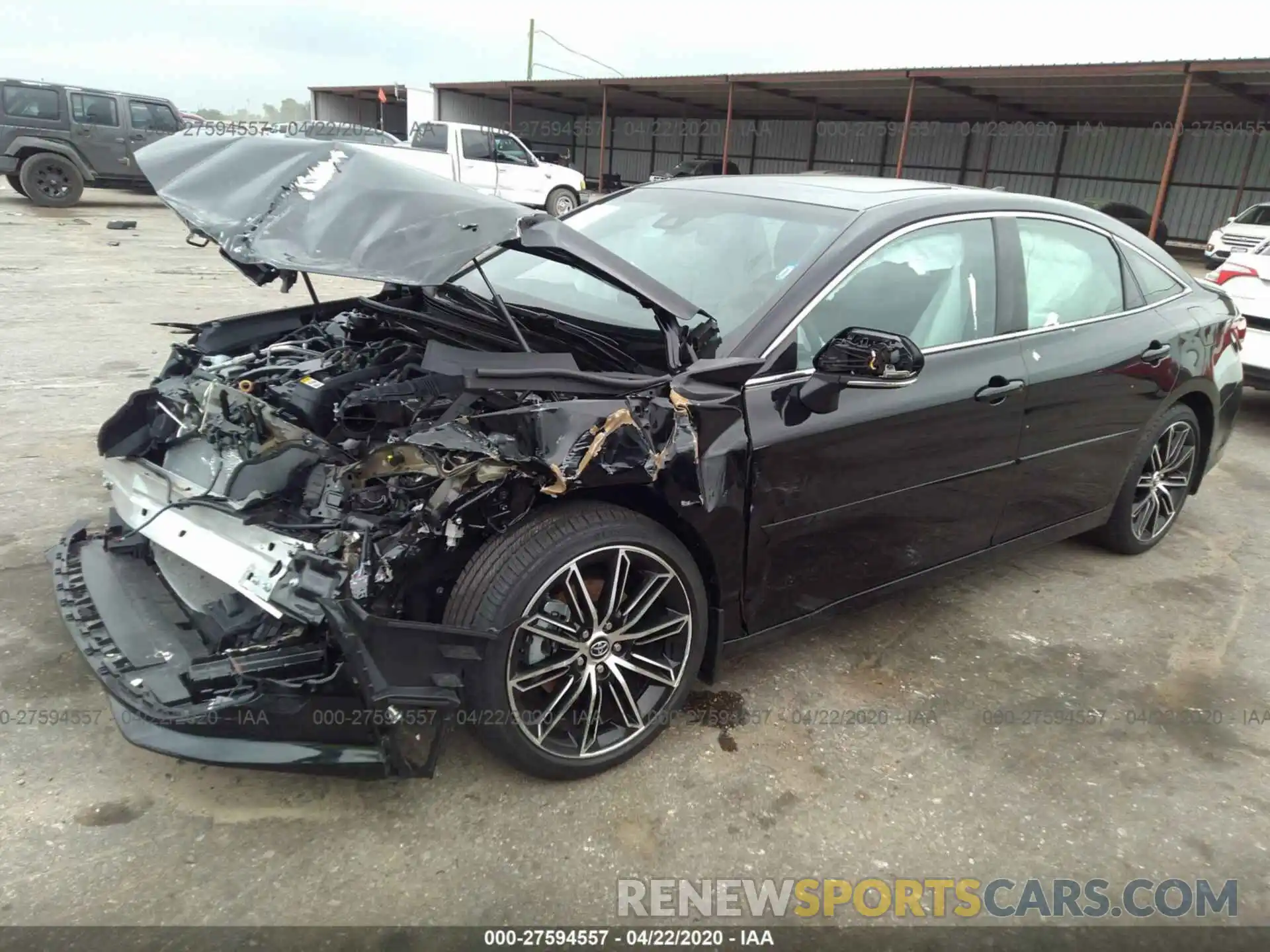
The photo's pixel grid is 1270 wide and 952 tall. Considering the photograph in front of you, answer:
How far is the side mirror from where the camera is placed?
8.19 feet

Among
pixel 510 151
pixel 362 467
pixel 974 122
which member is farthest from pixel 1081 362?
pixel 974 122

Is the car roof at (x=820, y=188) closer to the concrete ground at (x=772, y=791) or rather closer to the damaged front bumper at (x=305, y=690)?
the concrete ground at (x=772, y=791)

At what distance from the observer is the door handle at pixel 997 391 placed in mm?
3064

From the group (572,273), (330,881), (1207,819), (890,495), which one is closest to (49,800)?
(330,881)

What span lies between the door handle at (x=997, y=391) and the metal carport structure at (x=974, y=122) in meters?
13.4

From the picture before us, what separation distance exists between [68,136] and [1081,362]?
1788 cm

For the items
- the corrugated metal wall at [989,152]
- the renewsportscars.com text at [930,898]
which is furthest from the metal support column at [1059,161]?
the renewsportscars.com text at [930,898]

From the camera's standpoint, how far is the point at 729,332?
2.69 m

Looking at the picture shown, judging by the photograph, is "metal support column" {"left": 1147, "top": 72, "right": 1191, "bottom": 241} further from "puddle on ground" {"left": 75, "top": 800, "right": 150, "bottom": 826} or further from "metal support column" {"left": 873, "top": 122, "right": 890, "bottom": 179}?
"puddle on ground" {"left": 75, "top": 800, "right": 150, "bottom": 826}

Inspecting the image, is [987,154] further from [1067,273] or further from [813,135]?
[1067,273]

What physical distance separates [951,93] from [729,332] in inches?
747

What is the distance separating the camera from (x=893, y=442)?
9.38 ft

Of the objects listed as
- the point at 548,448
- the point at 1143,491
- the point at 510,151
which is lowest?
the point at 1143,491

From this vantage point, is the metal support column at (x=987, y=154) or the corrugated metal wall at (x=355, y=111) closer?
the metal support column at (x=987, y=154)
